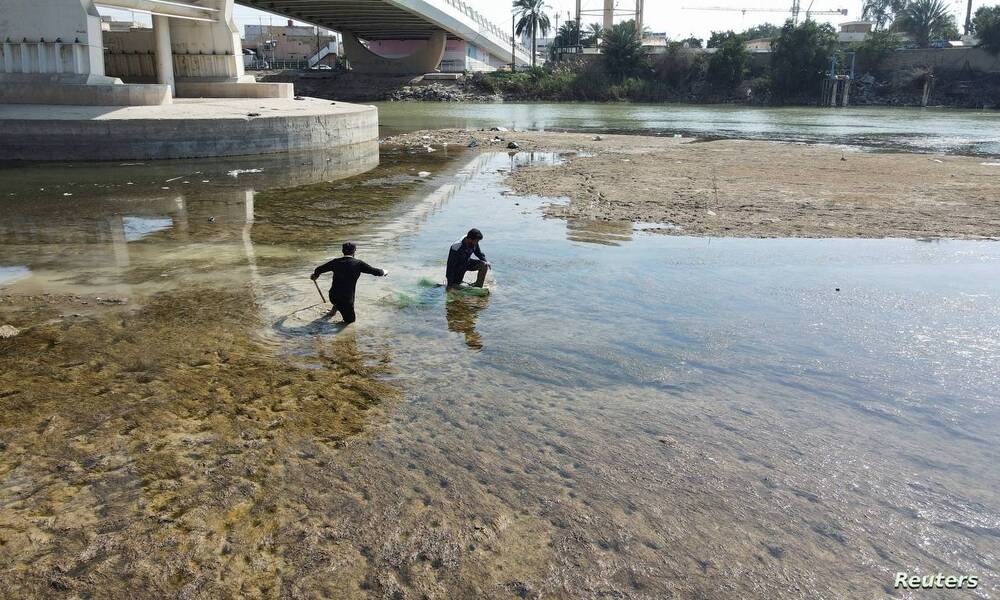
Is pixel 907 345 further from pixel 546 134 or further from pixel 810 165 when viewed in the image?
pixel 546 134

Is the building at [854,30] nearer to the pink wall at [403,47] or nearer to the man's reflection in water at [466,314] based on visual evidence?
the pink wall at [403,47]

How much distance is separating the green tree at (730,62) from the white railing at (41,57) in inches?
2709

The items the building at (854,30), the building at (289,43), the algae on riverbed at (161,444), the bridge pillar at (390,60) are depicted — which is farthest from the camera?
the building at (289,43)

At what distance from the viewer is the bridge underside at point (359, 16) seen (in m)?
55.4

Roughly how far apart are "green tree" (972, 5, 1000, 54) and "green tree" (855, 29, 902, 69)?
7555mm

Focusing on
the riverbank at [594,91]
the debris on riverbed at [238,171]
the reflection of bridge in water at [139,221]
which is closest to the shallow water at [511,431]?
the reflection of bridge in water at [139,221]

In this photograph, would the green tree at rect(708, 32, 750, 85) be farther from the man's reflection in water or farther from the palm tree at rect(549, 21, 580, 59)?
the man's reflection in water

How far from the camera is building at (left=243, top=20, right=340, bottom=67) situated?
99.3 metres

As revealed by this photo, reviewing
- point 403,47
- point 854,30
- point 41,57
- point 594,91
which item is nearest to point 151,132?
point 41,57

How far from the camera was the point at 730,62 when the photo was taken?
251ft

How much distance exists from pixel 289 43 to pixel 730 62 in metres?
63.6

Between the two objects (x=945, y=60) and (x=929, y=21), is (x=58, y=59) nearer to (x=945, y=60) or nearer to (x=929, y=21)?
(x=945, y=60)

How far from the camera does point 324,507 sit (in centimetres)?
395

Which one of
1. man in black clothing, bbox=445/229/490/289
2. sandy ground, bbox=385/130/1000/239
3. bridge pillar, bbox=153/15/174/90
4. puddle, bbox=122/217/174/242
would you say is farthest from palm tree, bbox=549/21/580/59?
man in black clothing, bbox=445/229/490/289
